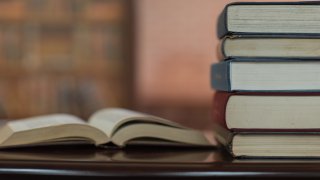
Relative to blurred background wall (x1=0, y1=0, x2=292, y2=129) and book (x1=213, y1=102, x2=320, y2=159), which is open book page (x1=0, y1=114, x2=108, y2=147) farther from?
blurred background wall (x1=0, y1=0, x2=292, y2=129)

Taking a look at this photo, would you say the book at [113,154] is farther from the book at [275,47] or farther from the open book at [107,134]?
the book at [275,47]

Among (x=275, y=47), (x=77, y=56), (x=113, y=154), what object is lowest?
(x=77, y=56)

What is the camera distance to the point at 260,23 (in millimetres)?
586

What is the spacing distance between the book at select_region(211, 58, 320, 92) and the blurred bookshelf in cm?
218

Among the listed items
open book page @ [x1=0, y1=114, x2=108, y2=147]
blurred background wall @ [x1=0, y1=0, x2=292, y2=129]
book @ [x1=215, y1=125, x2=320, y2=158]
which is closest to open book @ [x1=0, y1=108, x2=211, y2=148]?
open book page @ [x1=0, y1=114, x2=108, y2=147]

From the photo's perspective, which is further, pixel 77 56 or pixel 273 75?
pixel 77 56

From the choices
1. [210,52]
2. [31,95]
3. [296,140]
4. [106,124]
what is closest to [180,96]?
[210,52]

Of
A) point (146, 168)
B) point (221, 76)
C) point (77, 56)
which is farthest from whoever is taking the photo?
point (77, 56)

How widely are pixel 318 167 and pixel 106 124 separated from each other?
12.9 inches

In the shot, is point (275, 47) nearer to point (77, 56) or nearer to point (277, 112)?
point (277, 112)

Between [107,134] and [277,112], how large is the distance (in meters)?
0.22

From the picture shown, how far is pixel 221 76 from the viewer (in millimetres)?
636

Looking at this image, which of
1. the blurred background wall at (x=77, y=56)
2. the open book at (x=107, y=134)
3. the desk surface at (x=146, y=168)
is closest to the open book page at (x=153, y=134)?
the open book at (x=107, y=134)

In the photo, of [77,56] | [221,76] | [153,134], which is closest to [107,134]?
[153,134]
